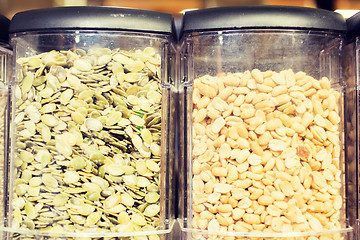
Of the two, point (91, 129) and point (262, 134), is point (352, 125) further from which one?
point (91, 129)

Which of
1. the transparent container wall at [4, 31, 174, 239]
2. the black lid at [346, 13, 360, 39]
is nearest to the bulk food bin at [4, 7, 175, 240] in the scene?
the transparent container wall at [4, 31, 174, 239]

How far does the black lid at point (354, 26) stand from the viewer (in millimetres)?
620

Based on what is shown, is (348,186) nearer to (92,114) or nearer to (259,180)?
(259,180)

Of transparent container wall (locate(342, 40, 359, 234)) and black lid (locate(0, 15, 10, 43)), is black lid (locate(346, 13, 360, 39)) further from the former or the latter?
black lid (locate(0, 15, 10, 43))

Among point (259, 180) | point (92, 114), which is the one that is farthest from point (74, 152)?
point (259, 180)

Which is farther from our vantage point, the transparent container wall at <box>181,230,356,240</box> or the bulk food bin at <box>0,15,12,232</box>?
the bulk food bin at <box>0,15,12,232</box>

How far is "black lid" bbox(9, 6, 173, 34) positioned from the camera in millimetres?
569

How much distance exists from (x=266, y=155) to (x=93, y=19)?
345 mm

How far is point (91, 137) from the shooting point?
1.86 feet

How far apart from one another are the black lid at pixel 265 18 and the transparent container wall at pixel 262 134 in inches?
0.7

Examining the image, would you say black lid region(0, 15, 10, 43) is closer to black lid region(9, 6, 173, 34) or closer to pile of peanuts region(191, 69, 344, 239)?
black lid region(9, 6, 173, 34)

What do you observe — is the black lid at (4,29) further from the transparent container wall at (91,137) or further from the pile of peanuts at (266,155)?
the pile of peanuts at (266,155)

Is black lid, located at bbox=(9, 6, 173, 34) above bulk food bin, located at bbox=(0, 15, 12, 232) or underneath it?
above

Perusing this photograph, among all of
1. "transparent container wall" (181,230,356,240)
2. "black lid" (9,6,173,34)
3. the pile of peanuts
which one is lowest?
"transparent container wall" (181,230,356,240)
